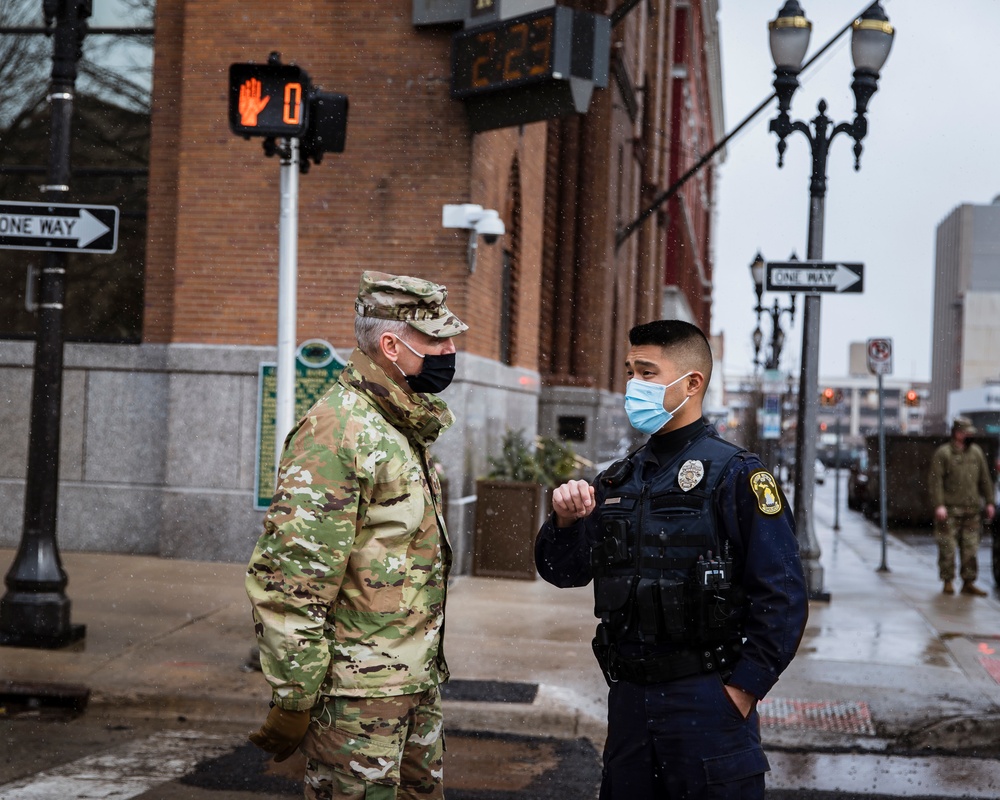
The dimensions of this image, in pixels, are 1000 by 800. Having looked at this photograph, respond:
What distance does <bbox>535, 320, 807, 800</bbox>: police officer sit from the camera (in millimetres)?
3449

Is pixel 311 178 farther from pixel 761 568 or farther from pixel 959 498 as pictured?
pixel 761 568

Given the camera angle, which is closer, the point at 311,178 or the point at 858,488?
the point at 311,178

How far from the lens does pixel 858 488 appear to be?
3344cm

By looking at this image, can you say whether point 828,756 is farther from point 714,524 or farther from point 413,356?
point 413,356

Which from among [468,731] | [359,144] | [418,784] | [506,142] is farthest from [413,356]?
[506,142]

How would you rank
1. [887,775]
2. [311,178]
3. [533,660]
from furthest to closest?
1. [311,178]
2. [533,660]
3. [887,775]

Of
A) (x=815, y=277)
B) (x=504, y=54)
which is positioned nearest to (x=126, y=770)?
(x=504, y=54)

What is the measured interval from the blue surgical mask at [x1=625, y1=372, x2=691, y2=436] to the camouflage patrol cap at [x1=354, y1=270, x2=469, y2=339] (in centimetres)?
55

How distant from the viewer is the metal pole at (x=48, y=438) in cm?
852

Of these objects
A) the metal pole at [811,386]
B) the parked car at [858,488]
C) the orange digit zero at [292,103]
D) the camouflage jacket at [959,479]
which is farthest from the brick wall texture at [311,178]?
the parked car at [858,488]

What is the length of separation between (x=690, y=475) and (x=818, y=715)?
179 inches

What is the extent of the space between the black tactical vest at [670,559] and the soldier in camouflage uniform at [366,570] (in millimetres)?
542

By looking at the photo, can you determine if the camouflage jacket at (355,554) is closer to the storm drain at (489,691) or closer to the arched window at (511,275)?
the storm drain at (489,691)

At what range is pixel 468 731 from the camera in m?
7.10
